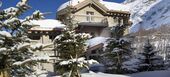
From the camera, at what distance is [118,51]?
92.2 feet

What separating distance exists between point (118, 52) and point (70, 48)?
899 cm

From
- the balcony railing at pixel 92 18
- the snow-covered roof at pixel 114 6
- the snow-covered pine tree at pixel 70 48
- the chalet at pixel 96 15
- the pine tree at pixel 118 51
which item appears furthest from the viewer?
the snow-covered roof at pixel 114 6

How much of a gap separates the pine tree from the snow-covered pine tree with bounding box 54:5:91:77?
8.53 metres

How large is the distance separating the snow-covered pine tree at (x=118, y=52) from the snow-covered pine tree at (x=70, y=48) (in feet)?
28.0

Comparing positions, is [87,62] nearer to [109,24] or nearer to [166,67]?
[166,67]

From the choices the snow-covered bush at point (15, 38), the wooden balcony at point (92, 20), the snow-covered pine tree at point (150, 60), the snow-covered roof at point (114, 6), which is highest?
the snow-covered roof at point (114, 6)

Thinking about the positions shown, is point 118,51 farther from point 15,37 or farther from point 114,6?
point 15,37

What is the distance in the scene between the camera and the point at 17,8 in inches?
302

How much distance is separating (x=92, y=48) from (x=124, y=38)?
19.5 ft

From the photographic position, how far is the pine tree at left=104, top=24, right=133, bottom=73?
28297mm

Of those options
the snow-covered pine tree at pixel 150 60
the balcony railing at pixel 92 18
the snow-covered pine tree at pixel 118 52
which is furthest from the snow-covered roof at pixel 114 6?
the snow-covered pine tree at pixel 118 52

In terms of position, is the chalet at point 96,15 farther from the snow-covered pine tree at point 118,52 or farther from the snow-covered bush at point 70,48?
the snow-covered bush at point 70,48

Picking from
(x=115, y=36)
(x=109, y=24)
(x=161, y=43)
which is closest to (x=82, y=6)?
(x=109, y=24)

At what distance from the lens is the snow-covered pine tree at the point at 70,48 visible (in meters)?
19.5
